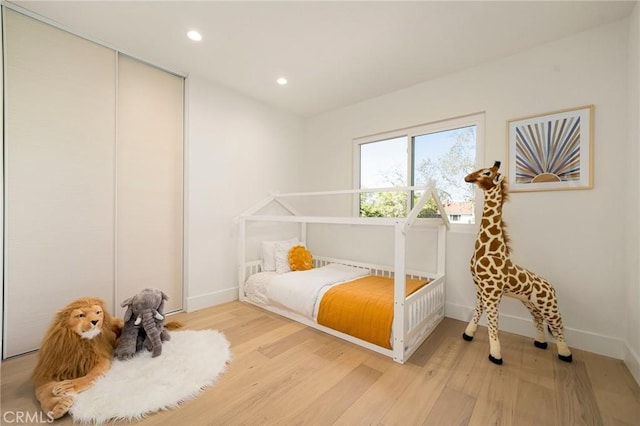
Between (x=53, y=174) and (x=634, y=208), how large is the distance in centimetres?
408

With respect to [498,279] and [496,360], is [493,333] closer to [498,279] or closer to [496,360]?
[496,360]

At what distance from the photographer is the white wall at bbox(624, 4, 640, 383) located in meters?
1.70

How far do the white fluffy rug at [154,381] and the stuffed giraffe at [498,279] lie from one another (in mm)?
1897

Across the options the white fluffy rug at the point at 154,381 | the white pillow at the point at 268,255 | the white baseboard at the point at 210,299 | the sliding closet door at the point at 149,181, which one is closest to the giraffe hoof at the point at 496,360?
the white fluffy rug at the point at 154,381

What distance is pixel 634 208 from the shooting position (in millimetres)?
1755

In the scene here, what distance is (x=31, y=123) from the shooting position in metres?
1.93

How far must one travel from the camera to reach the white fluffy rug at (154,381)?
54.0 inches

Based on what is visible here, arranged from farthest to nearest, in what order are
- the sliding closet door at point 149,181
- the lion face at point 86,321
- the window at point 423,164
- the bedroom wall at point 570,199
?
the window at point 423,164, the sliding closet door at point 149,181, the bedroom wall at point 570,199, the lion face at point 86,321

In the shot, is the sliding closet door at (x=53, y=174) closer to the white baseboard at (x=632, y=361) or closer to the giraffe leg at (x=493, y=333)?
the giraffe leg at (x=493, y=333)

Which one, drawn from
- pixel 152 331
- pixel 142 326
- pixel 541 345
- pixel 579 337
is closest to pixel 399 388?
pixel 541 345

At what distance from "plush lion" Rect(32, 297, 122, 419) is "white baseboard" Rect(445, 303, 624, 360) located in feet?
Answer: 8.94

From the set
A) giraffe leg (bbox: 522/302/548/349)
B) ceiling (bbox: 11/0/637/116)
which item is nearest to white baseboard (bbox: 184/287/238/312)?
ceiling (bbox: 11/0/637/116)

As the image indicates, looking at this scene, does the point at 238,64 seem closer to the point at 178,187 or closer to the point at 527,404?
the point at 178,187

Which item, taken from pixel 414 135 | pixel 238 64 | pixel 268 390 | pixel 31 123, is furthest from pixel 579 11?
pixel 31 123
